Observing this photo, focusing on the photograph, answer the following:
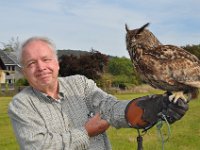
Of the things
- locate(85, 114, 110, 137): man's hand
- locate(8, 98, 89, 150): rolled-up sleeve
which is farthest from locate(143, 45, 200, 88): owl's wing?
locate(8, 98, 89, 150): rolled-up sleeve

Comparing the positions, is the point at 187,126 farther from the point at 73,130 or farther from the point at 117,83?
the point at 117,83

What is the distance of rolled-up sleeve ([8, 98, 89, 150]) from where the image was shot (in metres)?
3.63

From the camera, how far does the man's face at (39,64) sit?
3.80m

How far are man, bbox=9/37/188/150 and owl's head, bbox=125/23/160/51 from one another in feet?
1.43

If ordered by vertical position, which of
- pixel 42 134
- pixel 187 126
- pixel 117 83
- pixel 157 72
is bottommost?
pixel 117 83

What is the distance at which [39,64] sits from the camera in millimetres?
3793

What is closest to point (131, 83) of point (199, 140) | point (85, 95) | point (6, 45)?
point (6, 45)

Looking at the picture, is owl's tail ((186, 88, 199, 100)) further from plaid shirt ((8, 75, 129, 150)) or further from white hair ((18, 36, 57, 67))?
white hair ((18, 36, 57, 67))

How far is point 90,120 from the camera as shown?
3.85 meters

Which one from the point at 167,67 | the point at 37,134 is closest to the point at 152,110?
the point at 167,67

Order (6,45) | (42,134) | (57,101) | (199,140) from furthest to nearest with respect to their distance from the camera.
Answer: (6,45), (199,140), (57,101), (42,134)

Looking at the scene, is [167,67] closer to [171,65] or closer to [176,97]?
[171,65]

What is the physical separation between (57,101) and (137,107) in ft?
2.22

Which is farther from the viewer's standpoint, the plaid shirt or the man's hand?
the man's hand
